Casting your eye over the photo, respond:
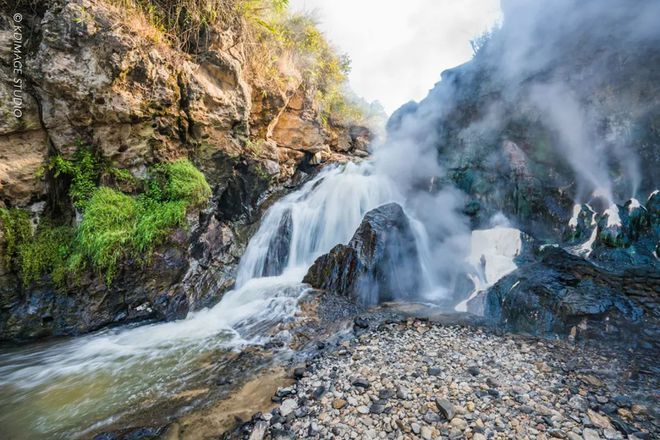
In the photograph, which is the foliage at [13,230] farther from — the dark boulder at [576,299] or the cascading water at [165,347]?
the dark boulder at [576,299]

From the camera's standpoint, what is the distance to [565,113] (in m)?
6.12

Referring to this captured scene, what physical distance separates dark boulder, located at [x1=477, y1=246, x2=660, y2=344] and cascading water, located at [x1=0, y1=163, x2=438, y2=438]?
8.29ft

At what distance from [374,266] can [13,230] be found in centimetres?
727

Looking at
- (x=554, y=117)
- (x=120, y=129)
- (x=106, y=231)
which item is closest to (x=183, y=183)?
(x=120, y=129)

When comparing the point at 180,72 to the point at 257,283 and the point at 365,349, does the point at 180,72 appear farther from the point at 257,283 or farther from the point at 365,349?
the point at 365,349

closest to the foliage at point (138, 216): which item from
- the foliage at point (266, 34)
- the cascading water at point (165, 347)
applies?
the cascading water at point (165, 347)

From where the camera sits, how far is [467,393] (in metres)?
2.98

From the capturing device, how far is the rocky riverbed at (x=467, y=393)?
102 inches

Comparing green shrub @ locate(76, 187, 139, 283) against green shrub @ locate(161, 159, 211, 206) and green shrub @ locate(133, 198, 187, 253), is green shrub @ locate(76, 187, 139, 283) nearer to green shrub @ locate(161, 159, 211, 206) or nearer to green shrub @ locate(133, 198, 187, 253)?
green shrub @ locate(133, 198, 187, 253)

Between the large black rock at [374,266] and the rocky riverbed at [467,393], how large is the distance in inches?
79.5

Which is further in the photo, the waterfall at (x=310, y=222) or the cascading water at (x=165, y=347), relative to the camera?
the waterfall at (x=310, y=222)

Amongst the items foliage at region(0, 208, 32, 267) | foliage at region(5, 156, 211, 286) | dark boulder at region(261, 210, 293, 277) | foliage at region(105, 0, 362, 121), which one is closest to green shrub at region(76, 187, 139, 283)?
foliage at region(5, 156, 211, 286)

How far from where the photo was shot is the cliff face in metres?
5.04

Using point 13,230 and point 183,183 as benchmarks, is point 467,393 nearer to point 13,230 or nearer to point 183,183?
point 183,183
